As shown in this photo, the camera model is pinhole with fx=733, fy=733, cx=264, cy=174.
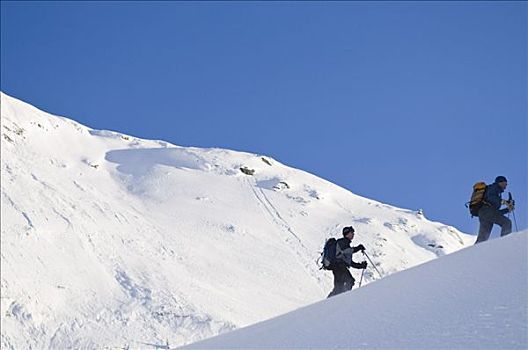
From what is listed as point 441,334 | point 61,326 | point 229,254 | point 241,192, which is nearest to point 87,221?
point 229,254

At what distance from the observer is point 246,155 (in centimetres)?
6122

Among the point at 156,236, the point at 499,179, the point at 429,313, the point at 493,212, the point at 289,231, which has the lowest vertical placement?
the point at 429,313

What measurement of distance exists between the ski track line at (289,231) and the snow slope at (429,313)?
992 inches

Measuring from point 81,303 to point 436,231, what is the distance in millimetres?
30431

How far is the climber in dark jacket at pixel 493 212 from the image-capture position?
40.2 feet

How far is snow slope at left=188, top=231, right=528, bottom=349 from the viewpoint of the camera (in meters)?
5.61

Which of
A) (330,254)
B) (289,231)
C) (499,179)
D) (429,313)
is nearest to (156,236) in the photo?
(289,231)

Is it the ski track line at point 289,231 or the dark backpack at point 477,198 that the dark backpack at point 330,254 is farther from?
the ski track line at point 289,231

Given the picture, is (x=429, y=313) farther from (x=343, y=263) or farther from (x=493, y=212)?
(x=493, y=212)

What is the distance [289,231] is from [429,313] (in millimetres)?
36634

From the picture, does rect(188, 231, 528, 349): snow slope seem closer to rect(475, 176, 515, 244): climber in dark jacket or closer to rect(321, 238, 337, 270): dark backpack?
rect(321, 238, 337, 270): dark backpack

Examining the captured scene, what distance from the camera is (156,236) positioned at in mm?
37406

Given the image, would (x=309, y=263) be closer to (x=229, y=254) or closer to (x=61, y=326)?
(x=229, y=254)

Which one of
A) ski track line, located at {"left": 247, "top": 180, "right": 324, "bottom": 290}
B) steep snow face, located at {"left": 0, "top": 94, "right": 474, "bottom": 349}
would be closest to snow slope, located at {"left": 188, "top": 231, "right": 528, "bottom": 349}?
steep snow face, located at {"left": 0, "top": 94, "right": 474, "bottom": 349}
